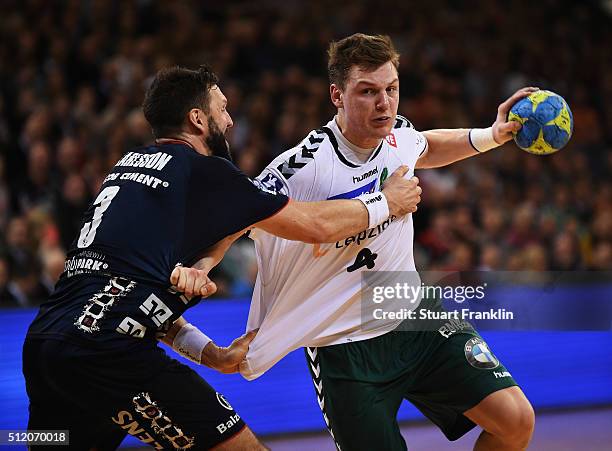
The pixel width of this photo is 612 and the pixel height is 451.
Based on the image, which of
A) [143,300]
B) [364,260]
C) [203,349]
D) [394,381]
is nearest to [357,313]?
[364,260]

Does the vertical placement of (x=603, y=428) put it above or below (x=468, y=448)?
above

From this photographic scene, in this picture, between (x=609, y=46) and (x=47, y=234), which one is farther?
(x=609, y=46)

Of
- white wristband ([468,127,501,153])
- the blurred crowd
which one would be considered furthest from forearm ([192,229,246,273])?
the blurred crowd

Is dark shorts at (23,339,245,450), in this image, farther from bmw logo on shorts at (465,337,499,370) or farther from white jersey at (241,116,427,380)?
bmw logo on shorts at (465,337,499,370)

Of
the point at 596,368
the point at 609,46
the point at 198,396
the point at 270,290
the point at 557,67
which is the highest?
the point at 609,46

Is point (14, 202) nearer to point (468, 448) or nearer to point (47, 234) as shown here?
point (47, 234)

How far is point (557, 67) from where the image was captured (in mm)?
14945

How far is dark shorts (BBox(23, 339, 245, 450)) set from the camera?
386 centimetres

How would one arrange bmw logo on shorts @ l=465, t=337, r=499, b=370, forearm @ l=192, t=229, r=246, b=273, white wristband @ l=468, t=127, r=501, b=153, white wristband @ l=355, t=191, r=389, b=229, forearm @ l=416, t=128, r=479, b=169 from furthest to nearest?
forearm @ l=416, t=128, r=479, b=169 < white wristband @ l=468, t=127, r=501, b=153 < bmw logo on shorts @ l=465, t=337, r=499, b=370 < white wristband @ l=355, t=191, r=389, b=229 < forearm @ l=192, t=229, r=246, b=273

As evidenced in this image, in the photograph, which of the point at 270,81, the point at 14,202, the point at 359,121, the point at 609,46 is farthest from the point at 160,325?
the point at 609,46

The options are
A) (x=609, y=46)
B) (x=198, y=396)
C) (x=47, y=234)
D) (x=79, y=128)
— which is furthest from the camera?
(x=609, y=46)

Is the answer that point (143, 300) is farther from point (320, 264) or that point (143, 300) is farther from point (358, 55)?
point (358, 55)

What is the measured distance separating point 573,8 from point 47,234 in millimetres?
11530

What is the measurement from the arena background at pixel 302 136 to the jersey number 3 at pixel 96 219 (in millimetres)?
3039
